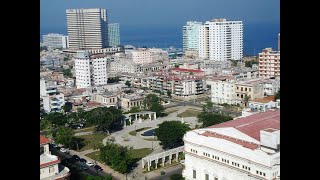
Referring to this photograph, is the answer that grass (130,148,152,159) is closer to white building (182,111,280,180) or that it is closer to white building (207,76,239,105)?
white building (182,111,280,180)

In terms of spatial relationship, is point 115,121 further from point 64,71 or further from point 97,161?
point 64,71

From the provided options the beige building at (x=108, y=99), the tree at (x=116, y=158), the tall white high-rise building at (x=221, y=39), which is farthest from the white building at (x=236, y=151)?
the tall white high-rise building at (x=221, y=39)

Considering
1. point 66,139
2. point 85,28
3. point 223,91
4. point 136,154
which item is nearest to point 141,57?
point 85,28

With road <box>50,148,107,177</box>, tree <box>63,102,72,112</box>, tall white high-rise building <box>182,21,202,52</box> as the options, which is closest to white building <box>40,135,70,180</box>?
road <box>50,148,107,177</box>

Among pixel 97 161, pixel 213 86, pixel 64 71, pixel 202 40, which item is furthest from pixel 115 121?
pixel 202 40

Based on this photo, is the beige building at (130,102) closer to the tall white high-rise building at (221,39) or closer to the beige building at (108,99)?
the beige building at (108,99)

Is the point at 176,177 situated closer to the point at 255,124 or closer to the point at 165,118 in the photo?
the point at 255,124
